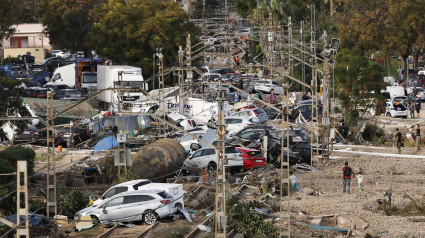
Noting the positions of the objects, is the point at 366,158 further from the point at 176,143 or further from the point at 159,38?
the point at 159,38

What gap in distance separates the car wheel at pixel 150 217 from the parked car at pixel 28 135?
17056mm

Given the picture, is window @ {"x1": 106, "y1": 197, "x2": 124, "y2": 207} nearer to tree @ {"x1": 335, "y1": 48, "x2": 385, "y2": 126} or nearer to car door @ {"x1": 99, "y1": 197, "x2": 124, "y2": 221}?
car door @ {"x1": 99, "y1": 197, "x2": 124, "y2": 221}

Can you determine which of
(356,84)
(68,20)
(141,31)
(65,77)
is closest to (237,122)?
(356,84)

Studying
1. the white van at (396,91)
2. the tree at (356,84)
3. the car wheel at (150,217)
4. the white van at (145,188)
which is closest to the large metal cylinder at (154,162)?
the white van at (145,188)

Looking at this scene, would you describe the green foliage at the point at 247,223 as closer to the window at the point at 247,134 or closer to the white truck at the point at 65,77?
the window at the point at 247,134

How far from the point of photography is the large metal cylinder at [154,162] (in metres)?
34.4

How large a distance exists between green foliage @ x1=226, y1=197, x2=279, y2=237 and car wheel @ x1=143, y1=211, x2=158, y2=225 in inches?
93.7

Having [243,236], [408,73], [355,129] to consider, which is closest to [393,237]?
[243,236]

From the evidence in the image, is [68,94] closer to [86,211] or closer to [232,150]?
[232,150]

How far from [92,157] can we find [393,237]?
1708 centimetres

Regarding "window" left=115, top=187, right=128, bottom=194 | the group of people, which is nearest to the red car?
"window" left=115, top=187, right=128, bottom=194

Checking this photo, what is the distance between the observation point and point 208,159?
3647 cm

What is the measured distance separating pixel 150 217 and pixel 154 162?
6997mm

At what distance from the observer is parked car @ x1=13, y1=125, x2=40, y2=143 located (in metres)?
43.9
